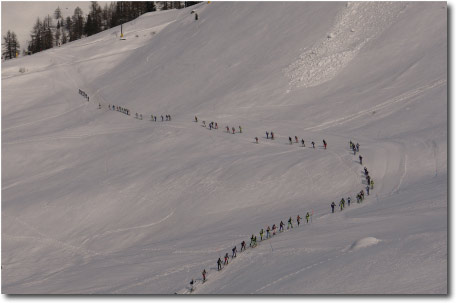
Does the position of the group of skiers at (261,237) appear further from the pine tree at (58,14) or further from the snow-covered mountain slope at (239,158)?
the pine tree at (58,14)

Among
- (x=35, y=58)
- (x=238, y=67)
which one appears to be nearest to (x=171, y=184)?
(x=238, y=67)

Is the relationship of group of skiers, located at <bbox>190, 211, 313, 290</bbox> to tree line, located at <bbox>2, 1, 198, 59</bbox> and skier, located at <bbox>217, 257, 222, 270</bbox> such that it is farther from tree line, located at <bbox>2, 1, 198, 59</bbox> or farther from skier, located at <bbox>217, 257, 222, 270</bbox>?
tree line, located at <bbox>2, 1, 198, 59</bbox>

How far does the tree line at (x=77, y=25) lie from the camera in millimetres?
116625

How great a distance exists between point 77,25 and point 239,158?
286 ft

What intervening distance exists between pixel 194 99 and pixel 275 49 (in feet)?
41.6

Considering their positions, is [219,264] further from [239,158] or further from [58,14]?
[58,14]

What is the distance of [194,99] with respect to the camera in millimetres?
67750

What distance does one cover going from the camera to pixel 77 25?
12350 cm

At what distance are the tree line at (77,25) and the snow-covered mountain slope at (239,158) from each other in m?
28.0

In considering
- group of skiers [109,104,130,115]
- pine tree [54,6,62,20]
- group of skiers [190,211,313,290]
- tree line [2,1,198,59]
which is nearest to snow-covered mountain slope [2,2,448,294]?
group of skiers [190,211,313,290]

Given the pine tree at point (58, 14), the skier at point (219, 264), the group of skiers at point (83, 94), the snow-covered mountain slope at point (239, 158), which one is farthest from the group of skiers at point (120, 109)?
the pine tree at point (58, 14)

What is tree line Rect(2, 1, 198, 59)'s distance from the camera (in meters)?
117

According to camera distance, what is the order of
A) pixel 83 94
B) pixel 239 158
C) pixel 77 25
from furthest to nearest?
pixel 77 25
pixel 83 94
pixel 239 158

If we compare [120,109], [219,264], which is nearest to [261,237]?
[219,264]
